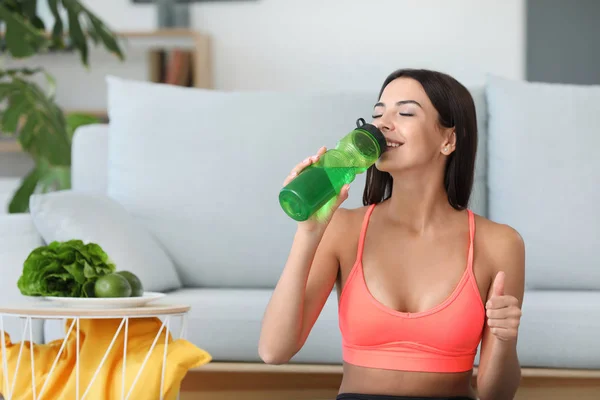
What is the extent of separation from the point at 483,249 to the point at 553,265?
937 millimetres

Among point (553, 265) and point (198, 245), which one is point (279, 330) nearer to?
point (198, 245)

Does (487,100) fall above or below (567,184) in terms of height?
above

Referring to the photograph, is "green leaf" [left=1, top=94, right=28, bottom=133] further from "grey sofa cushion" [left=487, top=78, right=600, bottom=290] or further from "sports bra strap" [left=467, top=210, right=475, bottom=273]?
"sports bra strap" [left=467, top=210, right=475, bottom=273]

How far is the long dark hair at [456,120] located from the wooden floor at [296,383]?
634mm

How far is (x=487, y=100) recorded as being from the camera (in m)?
2.52

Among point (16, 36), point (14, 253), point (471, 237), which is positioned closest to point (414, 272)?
point (471, 237)

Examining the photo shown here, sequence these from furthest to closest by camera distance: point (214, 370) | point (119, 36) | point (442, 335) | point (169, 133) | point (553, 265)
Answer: point (119, 36)
point (169, 133)
point (553, 265)
point (214, 370)
point (442, 335)

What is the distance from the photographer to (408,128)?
140 centimetres

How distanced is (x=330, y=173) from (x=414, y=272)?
0.32 metres

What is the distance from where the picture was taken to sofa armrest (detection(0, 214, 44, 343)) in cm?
204

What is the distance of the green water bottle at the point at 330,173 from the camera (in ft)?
3.95

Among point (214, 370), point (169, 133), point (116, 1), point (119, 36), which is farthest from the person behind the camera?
point (116, 1)

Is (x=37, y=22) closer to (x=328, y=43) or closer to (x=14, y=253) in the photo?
(x=14, y=253)

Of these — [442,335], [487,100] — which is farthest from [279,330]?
[487,100]
